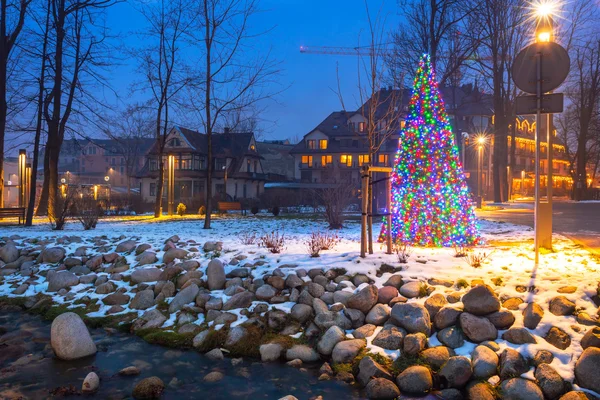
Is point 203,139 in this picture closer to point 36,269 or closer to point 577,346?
point 36,269

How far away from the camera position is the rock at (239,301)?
22.7ft

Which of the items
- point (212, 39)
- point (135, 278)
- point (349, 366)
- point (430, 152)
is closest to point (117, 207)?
point (212, 39)

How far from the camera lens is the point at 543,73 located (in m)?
7.05

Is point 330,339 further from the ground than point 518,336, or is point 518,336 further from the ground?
point 518,336

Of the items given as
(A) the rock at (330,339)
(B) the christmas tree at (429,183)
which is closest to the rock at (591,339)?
(A) the rock at (330,339)

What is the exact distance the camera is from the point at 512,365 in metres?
4.74

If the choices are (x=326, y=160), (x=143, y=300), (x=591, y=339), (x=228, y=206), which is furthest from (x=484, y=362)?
(x=326, y=160)

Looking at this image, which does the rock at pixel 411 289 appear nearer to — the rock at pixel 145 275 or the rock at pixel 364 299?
the rock at pixel 364 299

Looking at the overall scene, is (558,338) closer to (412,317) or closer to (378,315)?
(412,317)

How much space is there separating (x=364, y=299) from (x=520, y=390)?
2343mm

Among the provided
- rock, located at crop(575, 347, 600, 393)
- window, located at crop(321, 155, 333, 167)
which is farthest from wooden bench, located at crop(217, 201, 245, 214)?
window, located at crop(321, 155, 333, 167)

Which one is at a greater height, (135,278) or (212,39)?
(212,39)

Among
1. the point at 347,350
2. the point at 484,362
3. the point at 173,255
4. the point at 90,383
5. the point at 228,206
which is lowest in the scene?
the point at 90,383

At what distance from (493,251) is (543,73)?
3.25 metres
